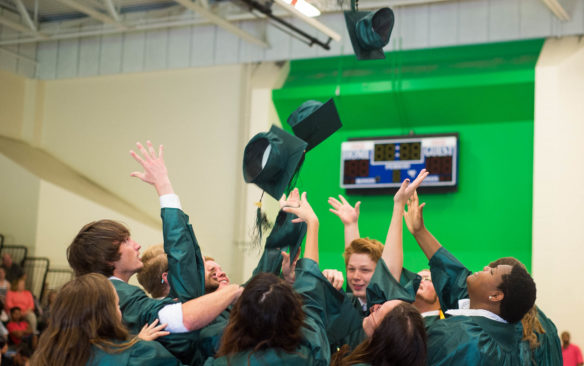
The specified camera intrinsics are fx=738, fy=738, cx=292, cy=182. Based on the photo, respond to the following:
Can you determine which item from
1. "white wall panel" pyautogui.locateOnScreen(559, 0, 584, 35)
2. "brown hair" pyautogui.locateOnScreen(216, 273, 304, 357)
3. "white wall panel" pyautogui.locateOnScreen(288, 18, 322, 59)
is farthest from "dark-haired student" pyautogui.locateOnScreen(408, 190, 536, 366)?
"white wall panel" pyautogui.locateOnScreen(288, 18, 322, 59)

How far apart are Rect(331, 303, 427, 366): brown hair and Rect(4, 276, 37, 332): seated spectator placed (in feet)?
27.0

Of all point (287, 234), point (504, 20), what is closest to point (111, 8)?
point (504, 20)

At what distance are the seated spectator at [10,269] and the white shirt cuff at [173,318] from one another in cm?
866

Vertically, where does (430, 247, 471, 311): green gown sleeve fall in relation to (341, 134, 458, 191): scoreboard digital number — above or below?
below

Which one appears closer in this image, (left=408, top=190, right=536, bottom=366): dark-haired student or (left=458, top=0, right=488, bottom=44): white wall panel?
(left=408, top=190, right=536, bottom=366): dark-haired student

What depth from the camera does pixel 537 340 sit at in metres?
3.43

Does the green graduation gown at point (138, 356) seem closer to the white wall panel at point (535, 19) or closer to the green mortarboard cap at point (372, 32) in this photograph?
the green mortarboard cap at point (372, 32)

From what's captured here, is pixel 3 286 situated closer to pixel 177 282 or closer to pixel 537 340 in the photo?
pixel 177 282

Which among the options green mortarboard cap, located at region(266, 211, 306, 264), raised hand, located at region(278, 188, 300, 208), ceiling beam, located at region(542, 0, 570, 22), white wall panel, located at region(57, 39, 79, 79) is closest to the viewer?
raised hand, located at region(278, 188, 300, 208)

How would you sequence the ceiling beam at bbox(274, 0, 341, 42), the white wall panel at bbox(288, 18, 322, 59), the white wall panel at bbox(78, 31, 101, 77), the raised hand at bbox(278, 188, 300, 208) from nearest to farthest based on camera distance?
1. the raised hand at bbox(278, 188, 300, 208)
2. the ceiling beam at bbox(274, 0, 341, 42)
3. the white wall panel at bbox(288, 18, 322, 59)
4. the white wall panel at bbox(78, 31, 101, 77)

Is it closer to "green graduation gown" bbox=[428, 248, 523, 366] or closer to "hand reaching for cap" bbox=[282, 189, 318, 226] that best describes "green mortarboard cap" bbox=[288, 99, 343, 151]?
"hand reaching for cap" bbox=[282, 189, 318, 226]

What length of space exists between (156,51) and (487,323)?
934 centimetres

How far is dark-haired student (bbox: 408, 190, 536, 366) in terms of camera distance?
2818 mm

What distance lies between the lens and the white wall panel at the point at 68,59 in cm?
1205
